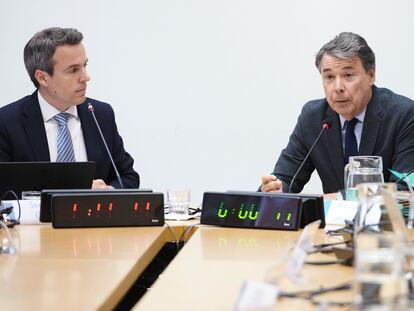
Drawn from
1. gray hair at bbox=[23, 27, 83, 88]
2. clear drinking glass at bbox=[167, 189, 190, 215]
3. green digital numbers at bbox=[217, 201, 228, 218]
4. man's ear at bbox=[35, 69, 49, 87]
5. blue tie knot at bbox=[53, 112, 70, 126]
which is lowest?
clear drinking glass at bbox=[167, 189, 190, 215]

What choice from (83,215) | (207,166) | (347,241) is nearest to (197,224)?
(83,215)

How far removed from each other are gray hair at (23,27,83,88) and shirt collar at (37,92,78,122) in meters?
0.14

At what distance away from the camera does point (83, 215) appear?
2.39 meters

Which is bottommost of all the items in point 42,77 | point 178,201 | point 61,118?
point 178,201

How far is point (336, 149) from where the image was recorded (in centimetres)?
331

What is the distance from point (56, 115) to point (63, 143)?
0.46ft

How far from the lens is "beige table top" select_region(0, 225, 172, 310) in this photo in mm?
1425

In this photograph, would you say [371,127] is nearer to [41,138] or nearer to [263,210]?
[263,210]

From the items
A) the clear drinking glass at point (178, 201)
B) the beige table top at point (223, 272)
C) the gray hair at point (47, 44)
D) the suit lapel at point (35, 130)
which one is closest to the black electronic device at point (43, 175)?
the clear drinking glass at point (178, 201)

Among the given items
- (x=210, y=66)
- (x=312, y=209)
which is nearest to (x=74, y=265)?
(x=312, y=209)

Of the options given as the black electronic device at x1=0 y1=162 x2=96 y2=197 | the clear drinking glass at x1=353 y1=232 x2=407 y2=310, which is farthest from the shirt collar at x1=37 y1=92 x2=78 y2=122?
the clear drinking glass at x1=353 y1=232 x2=407 y2=310

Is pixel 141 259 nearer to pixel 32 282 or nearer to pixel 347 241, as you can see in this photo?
pixel 32 282

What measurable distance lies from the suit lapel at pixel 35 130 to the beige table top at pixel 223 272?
129 centimetres

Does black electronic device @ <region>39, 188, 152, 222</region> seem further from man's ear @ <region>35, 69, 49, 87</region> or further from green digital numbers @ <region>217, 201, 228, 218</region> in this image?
man's ear @ <region>35, 69, 49, 87</region>
